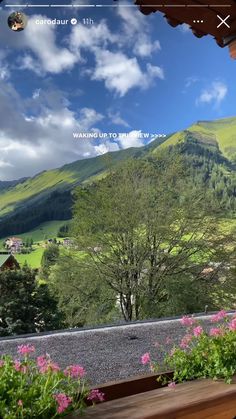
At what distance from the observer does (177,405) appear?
2.95ft

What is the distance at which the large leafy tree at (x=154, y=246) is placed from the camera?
46.0 feet

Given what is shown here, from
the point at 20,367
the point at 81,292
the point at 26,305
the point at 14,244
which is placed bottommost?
the point at 26,305

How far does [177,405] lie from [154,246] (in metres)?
13.4

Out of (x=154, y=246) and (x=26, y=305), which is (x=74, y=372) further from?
(x=26, y=305)

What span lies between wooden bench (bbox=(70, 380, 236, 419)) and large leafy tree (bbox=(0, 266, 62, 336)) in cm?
1344

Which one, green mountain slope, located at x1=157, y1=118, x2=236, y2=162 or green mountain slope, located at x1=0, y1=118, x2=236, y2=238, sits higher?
green mountain slope, located at x1=157, y1=118, x2=236, y2=162

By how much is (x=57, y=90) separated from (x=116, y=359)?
44347 mm

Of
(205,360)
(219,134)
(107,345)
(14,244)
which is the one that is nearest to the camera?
(205,360)

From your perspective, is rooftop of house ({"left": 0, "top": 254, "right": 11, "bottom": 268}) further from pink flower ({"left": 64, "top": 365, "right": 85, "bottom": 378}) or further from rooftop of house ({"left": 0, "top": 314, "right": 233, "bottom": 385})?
pink flower ({"left": 64, "top": 365, "right": 85, "bottom": 378})

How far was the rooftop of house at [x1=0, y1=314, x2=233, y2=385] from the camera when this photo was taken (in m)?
2.54

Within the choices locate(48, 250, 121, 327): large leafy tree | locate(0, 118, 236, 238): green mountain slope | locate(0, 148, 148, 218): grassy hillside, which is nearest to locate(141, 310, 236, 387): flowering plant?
locate(48, 250, 121, 327): large leafy tree

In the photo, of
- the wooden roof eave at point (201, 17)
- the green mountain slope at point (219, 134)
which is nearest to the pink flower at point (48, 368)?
the wooden roof eave at point (201, 17)

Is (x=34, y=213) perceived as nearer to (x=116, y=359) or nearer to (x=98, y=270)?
(x=98, y=270)

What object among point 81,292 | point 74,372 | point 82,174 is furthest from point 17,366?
point 82,174
